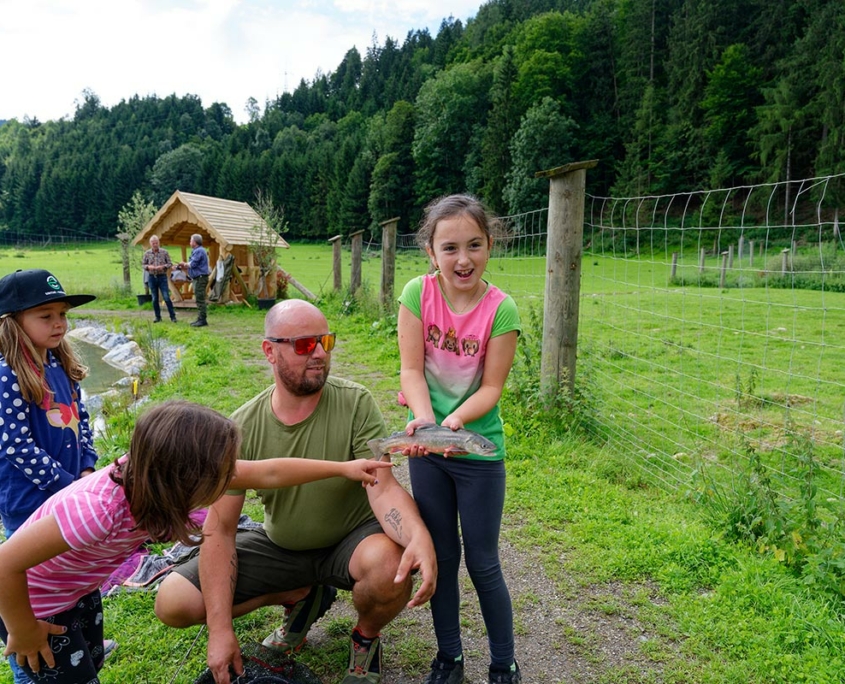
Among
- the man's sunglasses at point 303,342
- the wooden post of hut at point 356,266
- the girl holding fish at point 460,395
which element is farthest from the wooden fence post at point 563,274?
the wooden post of hut at point 356,266

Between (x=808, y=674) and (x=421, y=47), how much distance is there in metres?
130

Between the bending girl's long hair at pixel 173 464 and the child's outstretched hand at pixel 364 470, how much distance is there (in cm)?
64

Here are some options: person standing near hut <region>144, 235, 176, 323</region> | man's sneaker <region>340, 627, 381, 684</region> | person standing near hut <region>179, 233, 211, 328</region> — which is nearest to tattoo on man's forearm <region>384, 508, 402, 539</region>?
man's sneaker <region>340, 627, 381, 684</region>

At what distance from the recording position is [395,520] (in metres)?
2.71

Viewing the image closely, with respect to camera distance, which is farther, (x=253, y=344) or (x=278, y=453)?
(x=253, y=344)

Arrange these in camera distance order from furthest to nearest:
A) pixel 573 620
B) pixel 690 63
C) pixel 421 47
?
1. pixel 421 47
2. pixel 690 63
3. pixel 573 620

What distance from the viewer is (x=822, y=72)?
43.6m

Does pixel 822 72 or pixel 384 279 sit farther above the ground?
pixel 822 72

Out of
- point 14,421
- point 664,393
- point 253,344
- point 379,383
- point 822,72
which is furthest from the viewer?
point 822,72

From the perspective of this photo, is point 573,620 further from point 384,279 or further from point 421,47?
point 421,47

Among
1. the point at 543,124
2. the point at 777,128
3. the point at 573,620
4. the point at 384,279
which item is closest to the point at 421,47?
the point at 543,124

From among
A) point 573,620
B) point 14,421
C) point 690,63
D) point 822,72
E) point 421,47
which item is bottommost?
point 573,620

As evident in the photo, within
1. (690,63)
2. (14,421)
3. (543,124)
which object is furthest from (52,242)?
(14,421)

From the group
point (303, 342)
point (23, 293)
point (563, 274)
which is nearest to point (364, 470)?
point (303, 342)
